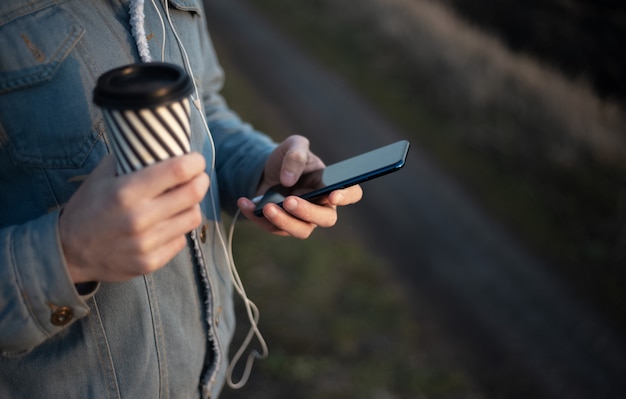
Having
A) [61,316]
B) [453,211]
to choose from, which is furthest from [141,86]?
[453,211]

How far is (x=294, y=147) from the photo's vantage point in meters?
1.55

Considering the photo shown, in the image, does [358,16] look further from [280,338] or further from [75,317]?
[75,317]

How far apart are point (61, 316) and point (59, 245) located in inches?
6.8

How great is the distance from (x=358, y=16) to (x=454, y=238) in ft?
21.4

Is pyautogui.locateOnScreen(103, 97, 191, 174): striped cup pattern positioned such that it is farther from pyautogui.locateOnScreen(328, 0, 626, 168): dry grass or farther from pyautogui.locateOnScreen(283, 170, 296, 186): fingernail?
pyautogui.locateOnScreen(328, 0, 626, 168): dry grass

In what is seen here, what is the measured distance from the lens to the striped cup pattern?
0.86 metres

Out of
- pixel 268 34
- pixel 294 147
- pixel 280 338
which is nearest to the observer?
pixel 294 147

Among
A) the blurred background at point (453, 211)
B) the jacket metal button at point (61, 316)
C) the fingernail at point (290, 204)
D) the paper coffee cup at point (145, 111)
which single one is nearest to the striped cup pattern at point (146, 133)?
the paper coffee cup at point (145, 111)

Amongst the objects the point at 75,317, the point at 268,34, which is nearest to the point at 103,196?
the point at 75,317

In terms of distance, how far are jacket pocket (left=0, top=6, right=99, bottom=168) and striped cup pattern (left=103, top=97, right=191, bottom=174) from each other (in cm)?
36

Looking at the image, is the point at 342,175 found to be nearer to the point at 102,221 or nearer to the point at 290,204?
the point at 290,204

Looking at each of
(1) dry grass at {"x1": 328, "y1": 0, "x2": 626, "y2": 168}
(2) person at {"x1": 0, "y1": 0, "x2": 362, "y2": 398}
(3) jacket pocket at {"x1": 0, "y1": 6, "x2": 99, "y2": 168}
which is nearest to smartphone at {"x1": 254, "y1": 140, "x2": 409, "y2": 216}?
(2) person at {"x1": 0, "y1": 0, "x2": 362, "y2": 398}

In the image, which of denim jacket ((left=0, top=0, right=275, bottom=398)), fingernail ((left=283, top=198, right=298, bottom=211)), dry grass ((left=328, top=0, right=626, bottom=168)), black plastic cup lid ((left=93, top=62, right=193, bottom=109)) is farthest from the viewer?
dry grass ((left=328, top=0, right=626, bottom=168))

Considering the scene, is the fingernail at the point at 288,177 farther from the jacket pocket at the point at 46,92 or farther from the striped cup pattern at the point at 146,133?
the striped cup pattern at the point at 146,133
